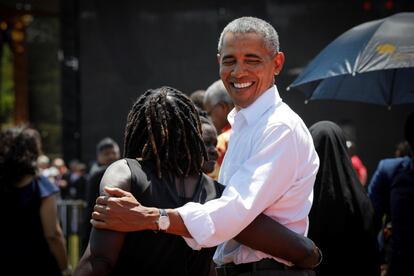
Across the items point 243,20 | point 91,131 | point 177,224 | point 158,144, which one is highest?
point 243,20

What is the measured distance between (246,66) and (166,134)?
0.54m

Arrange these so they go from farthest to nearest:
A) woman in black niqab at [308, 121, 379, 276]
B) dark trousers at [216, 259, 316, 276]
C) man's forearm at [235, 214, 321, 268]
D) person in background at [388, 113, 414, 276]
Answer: person in background at [388, 113, 414, 276], woman in black niqab at [308, 121, 379, 276], dark trousers at [216, 259, 316, 276], man's forearm at [235, 214, 321, 268]

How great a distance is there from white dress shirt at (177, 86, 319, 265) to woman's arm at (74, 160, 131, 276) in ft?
0.83

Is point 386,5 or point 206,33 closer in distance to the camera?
point 386,5

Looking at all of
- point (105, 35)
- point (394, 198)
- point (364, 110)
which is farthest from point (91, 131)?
point (394, 198)

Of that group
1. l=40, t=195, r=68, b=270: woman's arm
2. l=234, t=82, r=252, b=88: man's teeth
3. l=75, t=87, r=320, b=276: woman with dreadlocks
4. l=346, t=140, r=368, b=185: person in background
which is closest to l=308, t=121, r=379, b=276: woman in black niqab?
l=234, t=82, r=252, b=88: man's teeth

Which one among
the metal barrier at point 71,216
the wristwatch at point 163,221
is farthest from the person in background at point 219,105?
the metal barrier at point 71,216

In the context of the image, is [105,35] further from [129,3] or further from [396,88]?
[396,88]

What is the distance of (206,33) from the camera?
1128cm

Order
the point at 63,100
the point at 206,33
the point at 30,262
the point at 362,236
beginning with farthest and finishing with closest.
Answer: the point at 63,100, the point at 206,33, the point at 30,262, the point at 362,236

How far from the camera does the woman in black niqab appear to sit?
13.3ft

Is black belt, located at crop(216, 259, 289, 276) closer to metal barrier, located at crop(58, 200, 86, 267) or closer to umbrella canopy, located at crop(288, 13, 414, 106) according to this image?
umbrella canopy, located at crop(288, 13, 414, 106)

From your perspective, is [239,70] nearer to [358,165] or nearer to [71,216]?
[358,165]

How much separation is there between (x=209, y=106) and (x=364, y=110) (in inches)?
230
